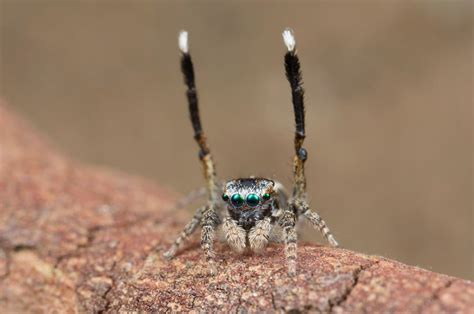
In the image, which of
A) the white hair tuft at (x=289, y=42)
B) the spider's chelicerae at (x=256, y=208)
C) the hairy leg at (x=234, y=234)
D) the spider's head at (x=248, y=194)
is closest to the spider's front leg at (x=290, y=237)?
the spider's chelicerae at (x=256, y=208)

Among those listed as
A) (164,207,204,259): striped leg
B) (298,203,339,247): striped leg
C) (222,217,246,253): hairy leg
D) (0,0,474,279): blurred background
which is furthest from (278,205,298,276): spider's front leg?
(0,0,474,279): blurred background

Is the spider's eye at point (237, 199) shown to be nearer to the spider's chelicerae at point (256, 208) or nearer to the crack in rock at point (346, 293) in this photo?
the spider's chelicerae at point (256, 208)

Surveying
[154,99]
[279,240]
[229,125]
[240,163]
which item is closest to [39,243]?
[279,240]

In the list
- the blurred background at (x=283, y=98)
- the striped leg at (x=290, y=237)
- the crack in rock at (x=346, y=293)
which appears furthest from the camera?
the blurred background at (x=283, y=98)

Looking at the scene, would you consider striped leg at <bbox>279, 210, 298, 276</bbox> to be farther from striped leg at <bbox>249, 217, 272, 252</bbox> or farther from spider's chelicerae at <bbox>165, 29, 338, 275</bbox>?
striped leg at <bbox>249, 217, 272, 252</bbox>

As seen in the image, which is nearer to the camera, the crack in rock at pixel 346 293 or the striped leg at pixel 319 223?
the crack in rock at pixel 346 293

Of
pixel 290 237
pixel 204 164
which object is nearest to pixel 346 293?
pixel 290 237

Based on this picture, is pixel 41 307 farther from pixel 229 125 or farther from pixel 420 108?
pixel 420 108
